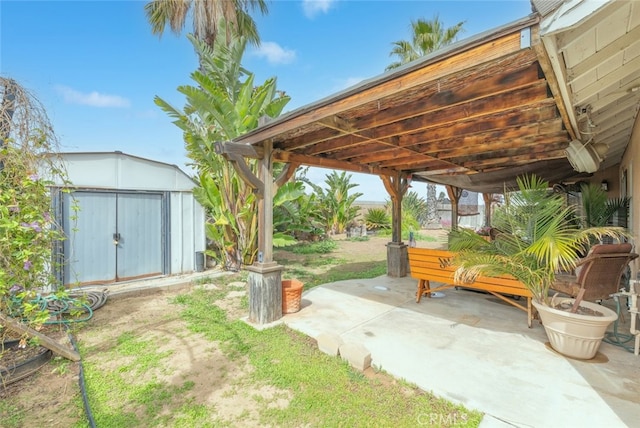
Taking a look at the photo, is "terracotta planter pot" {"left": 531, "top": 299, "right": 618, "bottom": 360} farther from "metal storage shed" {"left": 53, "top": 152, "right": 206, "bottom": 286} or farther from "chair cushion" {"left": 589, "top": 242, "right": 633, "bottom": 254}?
"metal storage shed" {"left": 53, "top": 152, "right": 206, "bottom": 286}

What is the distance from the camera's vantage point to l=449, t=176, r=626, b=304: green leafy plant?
283 cm

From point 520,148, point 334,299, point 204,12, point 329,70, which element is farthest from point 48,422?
point 204,12

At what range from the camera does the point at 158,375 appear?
271cm

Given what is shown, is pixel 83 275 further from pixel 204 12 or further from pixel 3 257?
pixel 204 12

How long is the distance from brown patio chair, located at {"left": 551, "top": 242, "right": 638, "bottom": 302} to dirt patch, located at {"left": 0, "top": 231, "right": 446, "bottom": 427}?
233 centimetres

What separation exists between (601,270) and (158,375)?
15.0 feet

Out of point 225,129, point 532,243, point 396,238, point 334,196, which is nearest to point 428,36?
point 334,196

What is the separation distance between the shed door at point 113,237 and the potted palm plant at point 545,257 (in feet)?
21.1

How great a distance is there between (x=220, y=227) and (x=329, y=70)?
5592mm

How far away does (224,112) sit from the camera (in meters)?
5.54

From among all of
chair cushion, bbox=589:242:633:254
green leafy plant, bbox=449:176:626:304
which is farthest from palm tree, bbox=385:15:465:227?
chair cushion, bbox=589:242:633:254

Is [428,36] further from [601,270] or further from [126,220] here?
[126,220]

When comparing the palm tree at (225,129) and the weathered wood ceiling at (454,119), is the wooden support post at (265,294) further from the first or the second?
the palm tree at (225,129)

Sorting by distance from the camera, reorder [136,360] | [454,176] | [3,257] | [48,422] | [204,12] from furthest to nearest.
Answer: [204,12] → [454,176] → [136,360] → [3,257] → [48,422]
